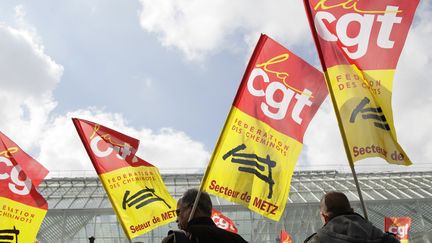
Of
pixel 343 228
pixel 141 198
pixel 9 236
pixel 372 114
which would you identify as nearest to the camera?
pixel 343 228

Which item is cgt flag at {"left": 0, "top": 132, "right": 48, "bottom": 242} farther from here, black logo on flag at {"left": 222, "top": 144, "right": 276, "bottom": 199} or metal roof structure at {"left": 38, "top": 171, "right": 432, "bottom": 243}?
metal roof structure at {"left": 38, "top": 171, "right": 432, "bottom": 243}

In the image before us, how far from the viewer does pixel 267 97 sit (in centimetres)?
651

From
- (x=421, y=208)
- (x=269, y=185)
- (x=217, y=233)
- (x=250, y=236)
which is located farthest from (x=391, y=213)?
(x=217, y=233)

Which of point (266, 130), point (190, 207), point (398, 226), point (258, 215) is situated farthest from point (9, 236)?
point (258, 215)

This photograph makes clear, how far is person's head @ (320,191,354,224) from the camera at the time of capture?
3945 millimetres

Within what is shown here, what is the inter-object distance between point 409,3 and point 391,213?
24798 mm

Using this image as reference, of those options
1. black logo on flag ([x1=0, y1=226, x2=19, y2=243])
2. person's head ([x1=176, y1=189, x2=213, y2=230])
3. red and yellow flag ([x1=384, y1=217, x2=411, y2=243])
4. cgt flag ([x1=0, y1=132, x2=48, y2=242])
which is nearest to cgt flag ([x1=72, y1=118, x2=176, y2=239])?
cgt flag ([x1=0, y1=132, x2=48, y2=242])

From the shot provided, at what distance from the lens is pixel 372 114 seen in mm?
5355

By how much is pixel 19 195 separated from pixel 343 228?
6.97 meters

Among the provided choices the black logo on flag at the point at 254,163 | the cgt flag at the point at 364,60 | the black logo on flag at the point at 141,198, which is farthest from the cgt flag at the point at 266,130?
the black logo on flag at the point at 141,198

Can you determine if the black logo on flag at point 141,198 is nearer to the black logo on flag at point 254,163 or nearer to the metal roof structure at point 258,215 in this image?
the black logo on flag at point 254,163

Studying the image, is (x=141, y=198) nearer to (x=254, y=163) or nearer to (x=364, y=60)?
(x=254, y=163)

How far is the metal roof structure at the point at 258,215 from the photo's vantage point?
976 inches

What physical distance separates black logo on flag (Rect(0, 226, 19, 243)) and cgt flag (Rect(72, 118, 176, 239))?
78.2 inches
